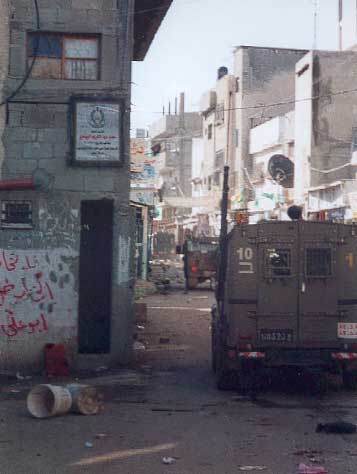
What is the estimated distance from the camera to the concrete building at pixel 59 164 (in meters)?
15.3

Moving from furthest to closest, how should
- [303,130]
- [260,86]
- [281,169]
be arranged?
[260,86]
[281,169]
[303,130]

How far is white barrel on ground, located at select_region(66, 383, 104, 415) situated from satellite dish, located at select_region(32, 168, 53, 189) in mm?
5028

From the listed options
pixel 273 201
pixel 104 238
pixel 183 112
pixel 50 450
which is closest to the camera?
pixel 50 450

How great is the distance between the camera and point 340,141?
134ft

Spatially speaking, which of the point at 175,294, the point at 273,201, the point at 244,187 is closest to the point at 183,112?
the point at 244,187

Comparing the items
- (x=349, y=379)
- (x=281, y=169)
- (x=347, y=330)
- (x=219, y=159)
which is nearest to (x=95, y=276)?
(x=349, y=379)

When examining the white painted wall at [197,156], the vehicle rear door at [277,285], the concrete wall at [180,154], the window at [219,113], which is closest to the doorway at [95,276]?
the vehicle rear door at [277,285]

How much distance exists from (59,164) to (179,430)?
6.73m

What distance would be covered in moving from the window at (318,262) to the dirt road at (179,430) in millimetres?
1824

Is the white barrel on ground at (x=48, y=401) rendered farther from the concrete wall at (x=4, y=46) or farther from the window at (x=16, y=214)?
the concrete wall at (x=4, y=46)

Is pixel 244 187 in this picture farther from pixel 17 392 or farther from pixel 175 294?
pixel 17 392

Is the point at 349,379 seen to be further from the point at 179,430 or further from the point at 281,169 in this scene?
the point at 281,169

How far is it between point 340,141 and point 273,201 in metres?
6.23

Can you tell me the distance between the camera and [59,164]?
15562mm
